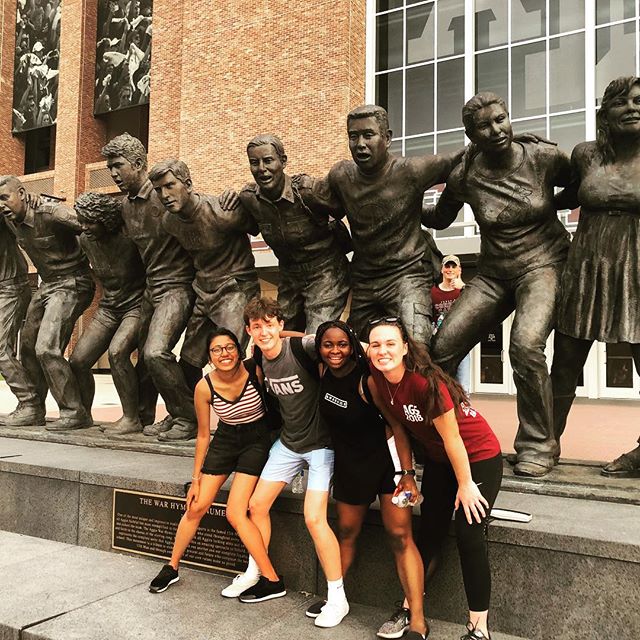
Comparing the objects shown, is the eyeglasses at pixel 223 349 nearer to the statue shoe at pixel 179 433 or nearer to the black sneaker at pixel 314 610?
the black sneaker at pixel 314 610

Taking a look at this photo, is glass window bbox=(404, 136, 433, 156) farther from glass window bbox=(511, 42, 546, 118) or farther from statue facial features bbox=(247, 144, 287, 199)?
statue facial features bbox=(247, 144, 287, 199)

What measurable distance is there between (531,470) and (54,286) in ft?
16.3

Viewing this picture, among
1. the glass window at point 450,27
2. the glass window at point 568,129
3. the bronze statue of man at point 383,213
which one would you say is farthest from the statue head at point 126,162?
the glass window at point 450,27

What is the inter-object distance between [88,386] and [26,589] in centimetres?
325

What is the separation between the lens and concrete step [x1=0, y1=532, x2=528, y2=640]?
307cm

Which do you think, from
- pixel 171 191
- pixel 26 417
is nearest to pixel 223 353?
pixel 171 191

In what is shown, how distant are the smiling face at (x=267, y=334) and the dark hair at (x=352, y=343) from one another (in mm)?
279

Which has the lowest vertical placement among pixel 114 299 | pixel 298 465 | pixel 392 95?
pixel 298 465

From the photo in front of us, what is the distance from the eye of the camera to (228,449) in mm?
3666

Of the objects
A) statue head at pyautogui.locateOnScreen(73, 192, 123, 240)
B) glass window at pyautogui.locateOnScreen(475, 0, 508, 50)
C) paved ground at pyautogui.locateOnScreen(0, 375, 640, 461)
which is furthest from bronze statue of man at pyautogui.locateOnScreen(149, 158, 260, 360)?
glass window at pyautogui.locateOnScreen(475, 0, 508, 50)

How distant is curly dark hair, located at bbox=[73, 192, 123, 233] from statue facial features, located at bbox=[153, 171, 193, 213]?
1000 millimetres

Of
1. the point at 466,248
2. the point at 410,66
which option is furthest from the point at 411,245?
the point at 410,66

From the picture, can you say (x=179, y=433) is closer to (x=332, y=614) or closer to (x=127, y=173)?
(x=127, y=173)

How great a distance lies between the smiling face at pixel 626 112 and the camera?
382 cm
